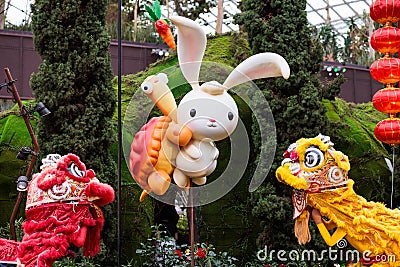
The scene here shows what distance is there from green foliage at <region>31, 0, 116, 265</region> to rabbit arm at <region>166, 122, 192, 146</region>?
1.78 meters

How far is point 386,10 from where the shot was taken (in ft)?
20.4

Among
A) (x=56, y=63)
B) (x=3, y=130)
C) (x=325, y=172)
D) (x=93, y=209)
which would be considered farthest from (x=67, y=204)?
(x=3, y=130)

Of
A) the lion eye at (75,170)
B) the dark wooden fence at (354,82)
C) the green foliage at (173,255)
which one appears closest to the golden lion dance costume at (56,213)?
the lion eye at (75,170)

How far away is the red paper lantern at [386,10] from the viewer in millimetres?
6207

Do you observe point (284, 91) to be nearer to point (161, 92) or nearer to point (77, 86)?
point (77, 86)

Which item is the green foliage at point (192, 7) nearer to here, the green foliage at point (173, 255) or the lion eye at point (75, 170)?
the green foliage at point (173, 255)

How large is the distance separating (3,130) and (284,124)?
9.40 ft

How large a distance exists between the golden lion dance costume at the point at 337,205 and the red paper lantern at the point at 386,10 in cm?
201

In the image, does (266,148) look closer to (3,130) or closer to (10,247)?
(10,247)

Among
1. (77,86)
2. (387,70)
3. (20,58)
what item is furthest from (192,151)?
(20,58)

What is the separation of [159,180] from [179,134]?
343 millimetres

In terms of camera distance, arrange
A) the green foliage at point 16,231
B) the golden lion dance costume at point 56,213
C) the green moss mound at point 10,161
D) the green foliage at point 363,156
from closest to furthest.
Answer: the golden lion dance costume at point 56,213 → the green foliage at point 16,231 → the green moss mound at point 10,161 → the green foliage at point 363,156

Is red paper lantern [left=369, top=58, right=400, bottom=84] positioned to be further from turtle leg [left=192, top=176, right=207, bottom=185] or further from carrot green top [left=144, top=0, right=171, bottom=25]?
carrot green top [left=144, top=0, right=171, bottom=25]

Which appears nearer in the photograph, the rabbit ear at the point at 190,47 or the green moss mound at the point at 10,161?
the rabbit ear at the point at 190,47
